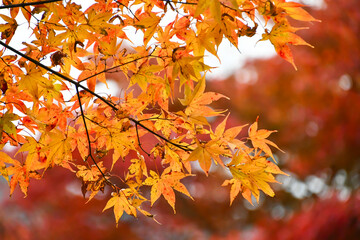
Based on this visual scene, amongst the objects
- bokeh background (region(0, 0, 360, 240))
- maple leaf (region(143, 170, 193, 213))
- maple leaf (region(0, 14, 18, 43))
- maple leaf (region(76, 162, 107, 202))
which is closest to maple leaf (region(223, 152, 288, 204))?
maple leaf (region(143, 170, 193, 213))

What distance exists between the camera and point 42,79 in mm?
614

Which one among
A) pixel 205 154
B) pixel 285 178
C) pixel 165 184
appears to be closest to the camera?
pixel 205 154

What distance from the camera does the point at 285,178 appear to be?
5.63 metres

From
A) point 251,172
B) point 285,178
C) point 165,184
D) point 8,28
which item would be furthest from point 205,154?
point 285,178

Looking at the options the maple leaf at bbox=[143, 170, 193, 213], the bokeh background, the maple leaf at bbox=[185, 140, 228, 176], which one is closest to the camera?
the maple leaf at bbox=[185, 140, 228, 176]

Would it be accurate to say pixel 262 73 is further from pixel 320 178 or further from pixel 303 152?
pixel 320 178

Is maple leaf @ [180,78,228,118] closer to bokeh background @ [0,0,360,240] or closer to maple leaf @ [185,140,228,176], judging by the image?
maple leaf @ [185,140,228,176]

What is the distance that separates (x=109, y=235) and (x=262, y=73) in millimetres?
2665

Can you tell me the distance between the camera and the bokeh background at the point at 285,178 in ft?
12.0

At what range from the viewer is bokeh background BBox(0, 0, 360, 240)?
3.67m

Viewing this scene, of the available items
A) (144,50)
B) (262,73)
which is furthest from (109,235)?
(144,50)

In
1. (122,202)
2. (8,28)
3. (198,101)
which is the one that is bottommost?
(122,202)

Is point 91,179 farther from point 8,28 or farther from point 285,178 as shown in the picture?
point 285,178

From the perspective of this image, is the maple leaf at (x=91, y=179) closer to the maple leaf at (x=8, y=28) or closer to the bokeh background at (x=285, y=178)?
the maple leaf at (x=8, y=28)
